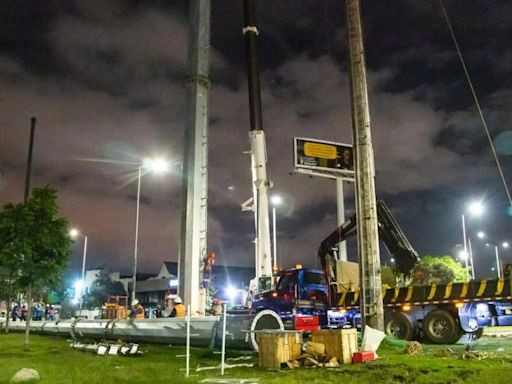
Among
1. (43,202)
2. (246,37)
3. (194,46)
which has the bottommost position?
(43,202)

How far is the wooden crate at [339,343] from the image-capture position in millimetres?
11195

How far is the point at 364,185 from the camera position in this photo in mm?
15289

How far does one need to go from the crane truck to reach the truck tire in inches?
1.0

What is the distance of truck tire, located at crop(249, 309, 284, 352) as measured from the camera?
1295cm

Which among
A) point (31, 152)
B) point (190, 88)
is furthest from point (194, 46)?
point (31, 152)

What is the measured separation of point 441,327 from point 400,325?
1.46m

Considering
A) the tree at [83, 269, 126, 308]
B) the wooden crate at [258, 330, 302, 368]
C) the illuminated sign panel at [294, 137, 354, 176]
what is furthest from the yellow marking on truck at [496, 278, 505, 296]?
the tree at [83, 269, 126, 308]

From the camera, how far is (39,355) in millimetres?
15195

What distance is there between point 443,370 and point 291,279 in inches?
411

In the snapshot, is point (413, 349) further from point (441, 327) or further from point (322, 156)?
point (322, 156)

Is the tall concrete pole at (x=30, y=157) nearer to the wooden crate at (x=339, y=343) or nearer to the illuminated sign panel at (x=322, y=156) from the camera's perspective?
the illuminated sign panel at (x=322, y=156)

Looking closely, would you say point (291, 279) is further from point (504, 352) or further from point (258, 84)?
point (258, 84)

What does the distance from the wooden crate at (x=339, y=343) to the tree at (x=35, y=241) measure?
971cm

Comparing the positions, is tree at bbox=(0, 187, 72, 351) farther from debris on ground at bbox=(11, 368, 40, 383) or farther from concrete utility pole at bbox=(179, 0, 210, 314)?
debris on ground at bbox=(11, 368, 40, 383)
